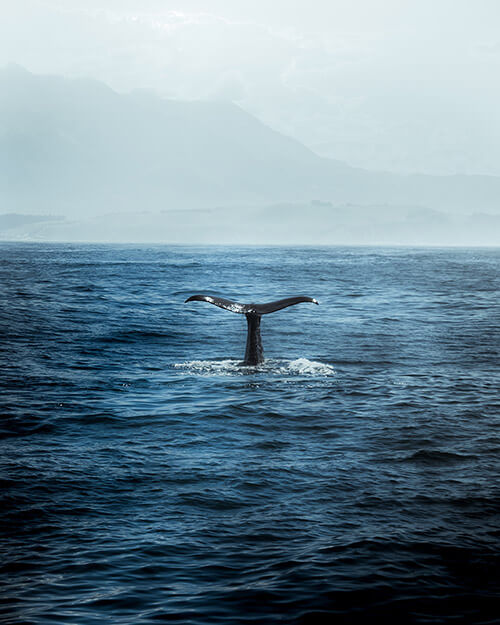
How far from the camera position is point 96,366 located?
59.3 ft

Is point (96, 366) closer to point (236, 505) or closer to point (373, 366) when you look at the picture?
point (373, 366)

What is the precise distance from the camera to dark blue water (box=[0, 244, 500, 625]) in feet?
21.1

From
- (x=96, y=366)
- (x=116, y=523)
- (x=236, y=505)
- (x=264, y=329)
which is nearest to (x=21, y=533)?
(x=116, y=523)

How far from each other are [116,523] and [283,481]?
2292 mm

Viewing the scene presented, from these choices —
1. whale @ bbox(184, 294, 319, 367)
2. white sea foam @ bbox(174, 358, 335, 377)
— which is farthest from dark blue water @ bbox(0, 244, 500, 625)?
whale @ bbox(184, 294, 319, 367)

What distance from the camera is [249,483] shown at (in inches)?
361

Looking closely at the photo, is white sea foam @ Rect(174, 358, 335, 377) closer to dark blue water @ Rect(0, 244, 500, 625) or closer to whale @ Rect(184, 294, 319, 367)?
dark blue water @ Rect(0, 244, 500, 625)

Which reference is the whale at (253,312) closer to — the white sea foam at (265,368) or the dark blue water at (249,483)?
the white sea foam at (265,368)

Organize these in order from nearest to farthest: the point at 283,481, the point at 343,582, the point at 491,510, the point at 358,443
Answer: the point at 343,582
the point at 491,510
the point at 283,481
the point at 358,443

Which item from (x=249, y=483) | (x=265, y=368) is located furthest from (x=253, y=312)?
(x=249, y=483)

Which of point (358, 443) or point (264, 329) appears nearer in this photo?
point (358, 443)

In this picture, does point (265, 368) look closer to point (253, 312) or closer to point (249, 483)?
point (253, 312)

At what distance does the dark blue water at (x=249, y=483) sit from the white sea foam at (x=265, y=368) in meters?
0.09

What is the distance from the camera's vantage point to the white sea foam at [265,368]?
16781 mm
